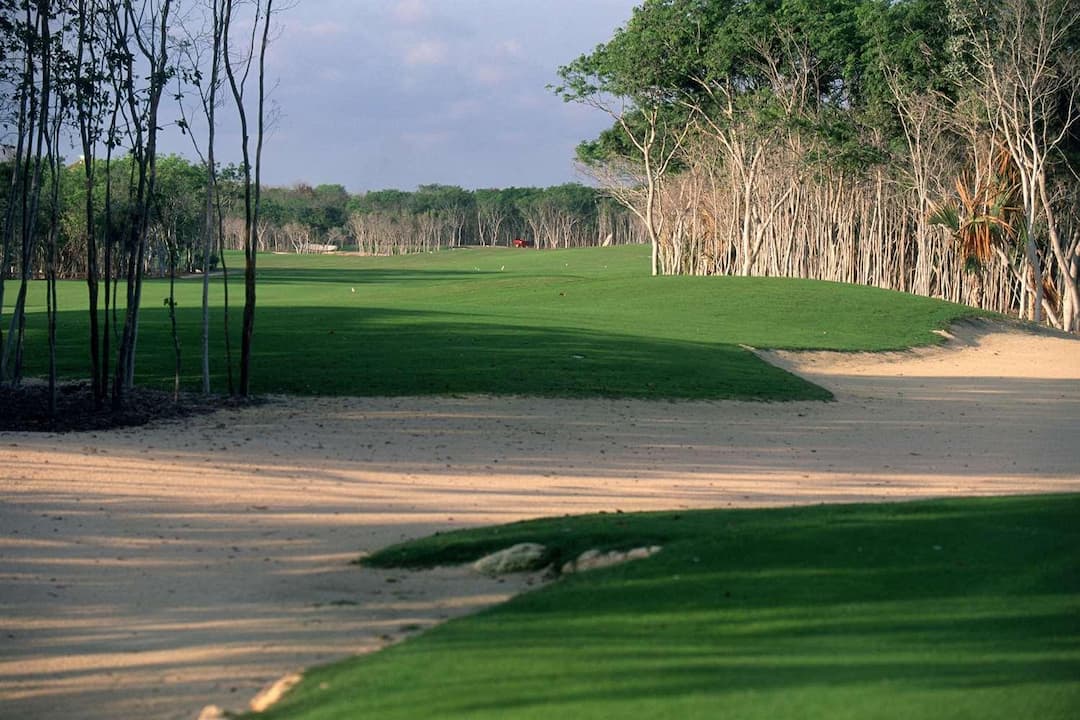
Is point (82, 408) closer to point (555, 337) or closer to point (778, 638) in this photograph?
point (555, 337)

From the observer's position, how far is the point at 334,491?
44.4 feet

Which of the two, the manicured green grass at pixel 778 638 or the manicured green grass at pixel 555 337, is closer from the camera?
the manicured green grass at pixel 778 638

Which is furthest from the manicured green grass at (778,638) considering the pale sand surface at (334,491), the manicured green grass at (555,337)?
the manicured green grass at (555,337)

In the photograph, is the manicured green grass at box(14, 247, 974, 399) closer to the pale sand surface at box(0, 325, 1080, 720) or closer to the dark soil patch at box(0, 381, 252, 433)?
the dark soil patch at box(0, 381, 252, 433)

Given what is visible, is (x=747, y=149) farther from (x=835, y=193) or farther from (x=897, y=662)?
(x=897, y=662)

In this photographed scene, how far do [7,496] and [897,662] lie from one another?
10.5 meters

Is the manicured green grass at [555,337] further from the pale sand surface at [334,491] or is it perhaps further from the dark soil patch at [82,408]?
the pale sand surface at [334,491]

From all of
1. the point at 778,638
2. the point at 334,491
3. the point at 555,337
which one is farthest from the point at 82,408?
the point at 778,638

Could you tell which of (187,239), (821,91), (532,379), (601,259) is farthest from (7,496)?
(601,259)

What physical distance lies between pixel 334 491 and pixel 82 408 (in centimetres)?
858

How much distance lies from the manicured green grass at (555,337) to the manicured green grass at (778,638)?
14319 mm

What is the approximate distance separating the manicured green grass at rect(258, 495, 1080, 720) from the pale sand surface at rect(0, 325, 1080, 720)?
1.06 m

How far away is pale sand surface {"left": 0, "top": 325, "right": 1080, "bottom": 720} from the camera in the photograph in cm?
733

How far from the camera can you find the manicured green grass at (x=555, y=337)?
2334 cm
